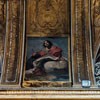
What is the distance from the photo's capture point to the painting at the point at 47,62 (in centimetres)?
859

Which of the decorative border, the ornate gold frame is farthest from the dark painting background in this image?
the decorative border

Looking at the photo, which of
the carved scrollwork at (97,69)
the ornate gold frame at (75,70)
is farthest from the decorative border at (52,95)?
the carved scrollwork at (97,69)

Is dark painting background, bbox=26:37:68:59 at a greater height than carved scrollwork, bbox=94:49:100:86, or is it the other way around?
dark painting background, bbox=26:37:68:59

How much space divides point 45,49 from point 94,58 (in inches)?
44.6

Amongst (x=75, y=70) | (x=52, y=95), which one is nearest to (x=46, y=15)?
(x=75, y=70)

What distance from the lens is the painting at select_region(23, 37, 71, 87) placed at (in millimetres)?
8586

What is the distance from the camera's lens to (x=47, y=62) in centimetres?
896

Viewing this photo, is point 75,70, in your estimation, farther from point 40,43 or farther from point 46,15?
point 46,15

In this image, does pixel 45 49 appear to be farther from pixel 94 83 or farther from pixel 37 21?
pixel 94 83

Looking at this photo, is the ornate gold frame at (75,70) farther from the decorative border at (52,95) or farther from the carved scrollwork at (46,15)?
the carved scrollwork at (46,15)

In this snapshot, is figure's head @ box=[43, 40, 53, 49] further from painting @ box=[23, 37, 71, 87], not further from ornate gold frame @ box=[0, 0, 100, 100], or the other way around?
ornate gold frame @ box=[0, 0, 100, 100]

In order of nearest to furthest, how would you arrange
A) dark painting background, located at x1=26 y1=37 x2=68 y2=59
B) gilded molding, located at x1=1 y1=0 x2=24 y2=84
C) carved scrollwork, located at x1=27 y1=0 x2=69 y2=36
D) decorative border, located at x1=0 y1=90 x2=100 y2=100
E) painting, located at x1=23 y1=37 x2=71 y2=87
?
decorative border, located at x1=0 y1=90 x2=100 y2=100 < painting, located at x1=23 y1=37 x2=71 y2=87 < gilded molding, located at x1=1 y1=0 x2=24 y2=84 < dark painting background, located at x1=26 y1=37 x2=68 y2=59 < carved scrollwork, located at x1=27 y1=0 x2=69 y2=36

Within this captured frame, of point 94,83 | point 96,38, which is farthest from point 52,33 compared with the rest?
point 94,83

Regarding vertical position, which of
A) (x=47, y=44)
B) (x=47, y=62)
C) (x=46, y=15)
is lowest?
(x=47, y=62)
